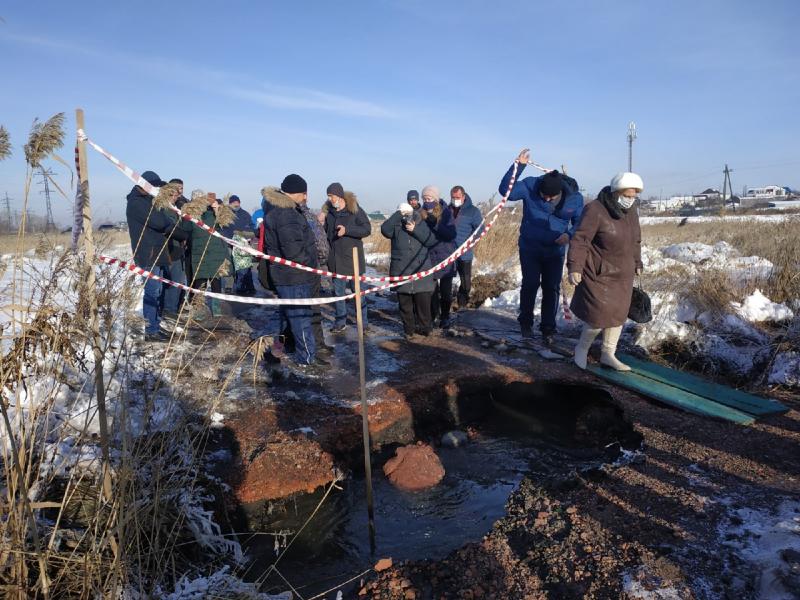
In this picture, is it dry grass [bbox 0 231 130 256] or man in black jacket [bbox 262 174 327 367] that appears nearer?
dry grass [bbox 0 231 130 256]

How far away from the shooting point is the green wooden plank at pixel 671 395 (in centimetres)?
438

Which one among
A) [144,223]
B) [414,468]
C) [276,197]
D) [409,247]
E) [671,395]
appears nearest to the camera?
[414,468]

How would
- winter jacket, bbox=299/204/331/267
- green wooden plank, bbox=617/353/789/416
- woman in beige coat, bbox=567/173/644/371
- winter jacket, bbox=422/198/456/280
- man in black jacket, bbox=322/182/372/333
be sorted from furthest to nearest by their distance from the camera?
winter jacket, bbox=422/198/456/280 → winter jacket, bbox=299/204/331/267 → man in black jacket, bbox=322/182/372/333 → woman in beige coat, bbox=567/173/644/371 → green wooden plank, bbox=617/353/789/416

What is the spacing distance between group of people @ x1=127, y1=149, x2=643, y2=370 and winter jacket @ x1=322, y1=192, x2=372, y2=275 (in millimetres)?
13

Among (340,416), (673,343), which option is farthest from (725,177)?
(340,416)

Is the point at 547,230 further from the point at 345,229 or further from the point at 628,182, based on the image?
the point at 345,229

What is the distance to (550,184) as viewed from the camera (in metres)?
6.14

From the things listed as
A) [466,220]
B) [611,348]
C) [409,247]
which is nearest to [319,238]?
[409,247]

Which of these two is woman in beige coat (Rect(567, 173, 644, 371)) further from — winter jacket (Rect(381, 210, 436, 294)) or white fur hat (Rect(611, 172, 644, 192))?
winter jacket (Rect(381, 210, 436, 294))

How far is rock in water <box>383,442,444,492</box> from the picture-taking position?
4.00 meters

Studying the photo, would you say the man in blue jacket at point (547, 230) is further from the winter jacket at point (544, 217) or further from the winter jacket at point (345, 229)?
the winter jacket at point (345, 229)

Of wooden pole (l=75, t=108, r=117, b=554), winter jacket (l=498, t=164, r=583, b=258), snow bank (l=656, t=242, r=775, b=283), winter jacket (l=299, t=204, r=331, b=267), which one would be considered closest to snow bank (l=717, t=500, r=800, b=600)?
wooden pole (l=75, t=108, r=117, b=554)

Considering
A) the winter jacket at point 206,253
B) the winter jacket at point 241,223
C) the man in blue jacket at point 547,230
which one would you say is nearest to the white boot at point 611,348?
the man in blue jacket at point 547,230

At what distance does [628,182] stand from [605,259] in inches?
28.8
